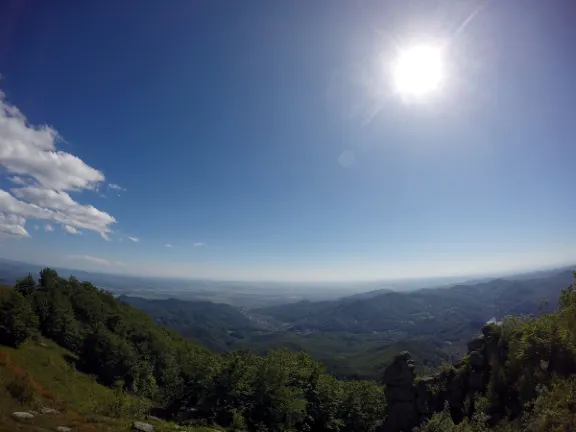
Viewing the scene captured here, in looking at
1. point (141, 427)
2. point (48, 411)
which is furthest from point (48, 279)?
point (141, 427)

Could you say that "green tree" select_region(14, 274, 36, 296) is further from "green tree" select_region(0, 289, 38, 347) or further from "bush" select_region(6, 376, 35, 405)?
"bush" select_region(6, 376, 35, 405)

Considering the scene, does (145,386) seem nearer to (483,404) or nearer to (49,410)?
(49,410)

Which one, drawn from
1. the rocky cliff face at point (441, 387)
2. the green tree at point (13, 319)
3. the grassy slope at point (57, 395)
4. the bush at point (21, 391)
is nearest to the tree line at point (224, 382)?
the green tree at point (13, 319)

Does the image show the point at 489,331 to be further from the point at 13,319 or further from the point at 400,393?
the point at 13,319

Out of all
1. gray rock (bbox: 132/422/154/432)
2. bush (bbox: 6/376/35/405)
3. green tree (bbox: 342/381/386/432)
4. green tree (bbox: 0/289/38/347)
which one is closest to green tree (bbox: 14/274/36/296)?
green tree (bbox: 0/289/38/347)

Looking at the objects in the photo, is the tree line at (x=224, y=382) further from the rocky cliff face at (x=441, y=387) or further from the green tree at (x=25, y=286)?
the rocky cliff face at (x=441, y=387)

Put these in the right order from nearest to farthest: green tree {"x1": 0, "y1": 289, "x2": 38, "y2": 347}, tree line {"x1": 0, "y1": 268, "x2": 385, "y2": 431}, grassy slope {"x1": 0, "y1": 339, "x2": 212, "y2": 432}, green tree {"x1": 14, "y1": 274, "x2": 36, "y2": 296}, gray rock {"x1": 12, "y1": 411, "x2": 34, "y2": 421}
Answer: gray rock {"x1": 12, "y1": 411, "x2": 34, "y2": 421} < grassy slope {"x1": 0, "y1": 339, "x2": 212, "y2": 432} < tree line {"x1": 0, "y1": 268, "x2": 385, "y2": 431} < green tree {"x1": 0, "y1": 289, "x2": 38, "y2": 347} < green tree {"x1": 14, "y1": 274, "x2": 36, "y2": 296}
